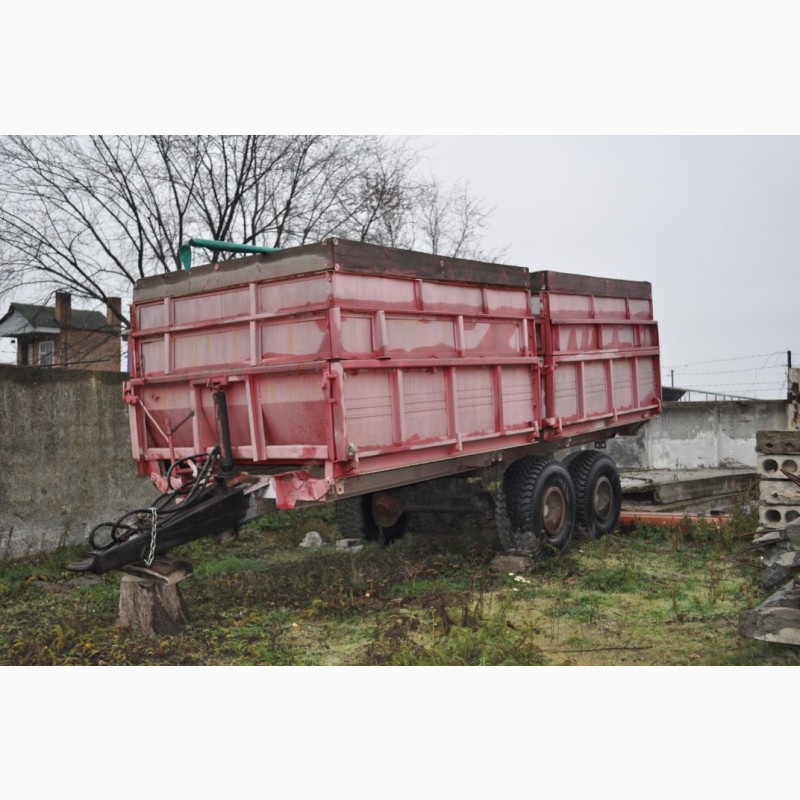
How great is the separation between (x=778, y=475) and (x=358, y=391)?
4.12m

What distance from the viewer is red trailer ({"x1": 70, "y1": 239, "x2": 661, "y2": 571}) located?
237 inches

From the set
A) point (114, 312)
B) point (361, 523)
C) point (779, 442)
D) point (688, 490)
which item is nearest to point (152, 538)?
point (361, 523)

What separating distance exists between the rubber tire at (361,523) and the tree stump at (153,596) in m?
3.12

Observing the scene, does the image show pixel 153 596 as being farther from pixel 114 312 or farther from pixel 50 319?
pixel 50 319

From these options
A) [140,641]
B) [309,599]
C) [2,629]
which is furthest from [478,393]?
[2,629]

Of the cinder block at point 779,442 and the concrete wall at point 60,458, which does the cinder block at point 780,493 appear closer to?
the cinder block at point 779,442

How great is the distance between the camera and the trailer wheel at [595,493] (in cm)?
952

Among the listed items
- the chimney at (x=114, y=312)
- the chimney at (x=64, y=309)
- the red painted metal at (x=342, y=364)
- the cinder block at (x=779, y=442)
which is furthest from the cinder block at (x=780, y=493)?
the chimney at (x=64, y=309)

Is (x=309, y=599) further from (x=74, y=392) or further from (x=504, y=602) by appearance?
(x=74, y=392)

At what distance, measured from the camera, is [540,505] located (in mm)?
8398

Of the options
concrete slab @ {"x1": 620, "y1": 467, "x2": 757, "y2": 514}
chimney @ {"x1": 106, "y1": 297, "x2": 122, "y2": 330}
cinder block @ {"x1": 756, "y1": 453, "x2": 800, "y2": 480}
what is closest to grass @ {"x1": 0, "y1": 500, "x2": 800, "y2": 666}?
cinder block @ {"x1": 756, "y1": 453, "x2": 800, "y2": 480}

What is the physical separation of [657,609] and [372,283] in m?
3.32

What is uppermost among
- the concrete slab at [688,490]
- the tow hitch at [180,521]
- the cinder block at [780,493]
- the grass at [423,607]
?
the tow hitch at [180,521]

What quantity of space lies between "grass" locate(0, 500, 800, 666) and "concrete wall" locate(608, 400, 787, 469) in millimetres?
5363
